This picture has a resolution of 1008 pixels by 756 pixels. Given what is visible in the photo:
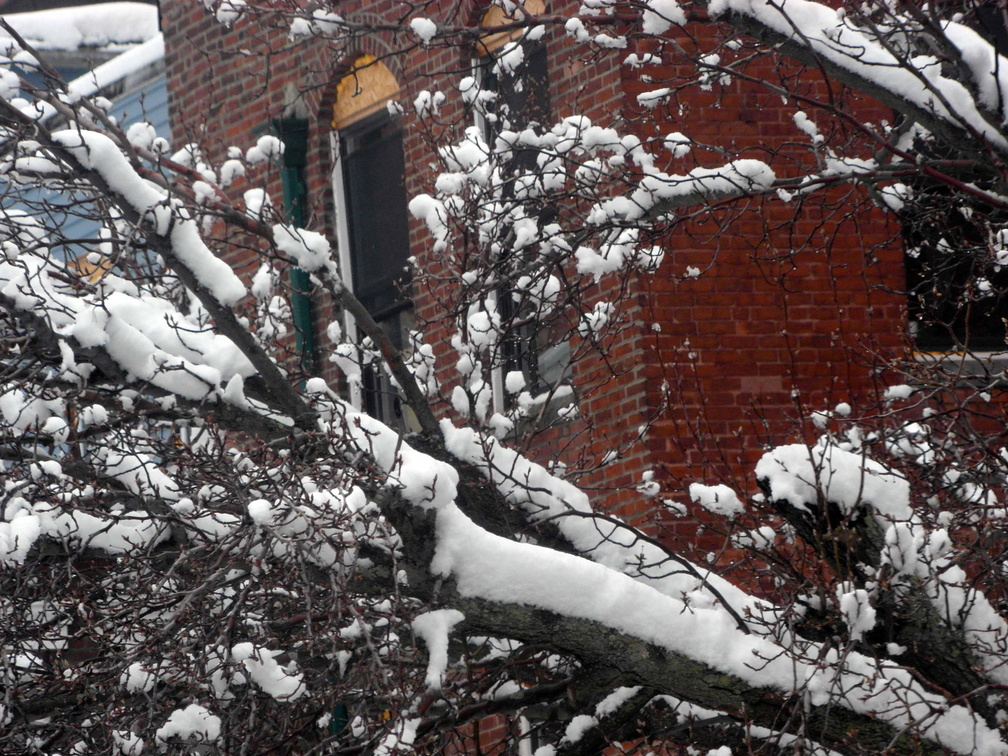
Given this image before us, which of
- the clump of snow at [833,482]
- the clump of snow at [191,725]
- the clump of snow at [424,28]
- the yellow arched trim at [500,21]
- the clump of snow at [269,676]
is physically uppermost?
the yellow arched trim at [500,21]

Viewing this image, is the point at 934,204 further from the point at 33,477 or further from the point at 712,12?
the point at 33,477

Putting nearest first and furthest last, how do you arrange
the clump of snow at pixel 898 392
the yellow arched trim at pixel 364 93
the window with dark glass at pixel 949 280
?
1. the clump of snow at pixel 898 392
2. the window with dark glass at pixel 949 280
3. the yellow arched trim at pixel 364 93

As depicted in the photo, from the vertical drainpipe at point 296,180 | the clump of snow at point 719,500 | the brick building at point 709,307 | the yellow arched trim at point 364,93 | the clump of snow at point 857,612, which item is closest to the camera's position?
the clump of snow at point 857,612

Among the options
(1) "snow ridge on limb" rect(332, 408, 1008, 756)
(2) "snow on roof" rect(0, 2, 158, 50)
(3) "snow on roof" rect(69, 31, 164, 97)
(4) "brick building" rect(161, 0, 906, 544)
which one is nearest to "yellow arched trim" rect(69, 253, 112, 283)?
(4) "brick building" rect(161, 0, 906, 544)

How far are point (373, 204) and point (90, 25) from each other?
6922 millimetres

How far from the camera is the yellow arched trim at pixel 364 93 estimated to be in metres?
10.6

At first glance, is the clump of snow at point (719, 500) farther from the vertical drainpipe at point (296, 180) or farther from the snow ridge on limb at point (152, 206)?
the vertical drainpipe at point (296, 180)

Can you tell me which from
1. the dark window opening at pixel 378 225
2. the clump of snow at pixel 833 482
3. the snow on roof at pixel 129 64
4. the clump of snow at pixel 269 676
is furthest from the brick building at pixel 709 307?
the snow on roof at pixel 129 64

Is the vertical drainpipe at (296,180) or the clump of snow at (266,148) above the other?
the vertical drainpipe at (296,180)

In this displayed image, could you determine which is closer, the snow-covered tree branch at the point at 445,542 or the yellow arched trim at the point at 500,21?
the snow-covered tree branch at the point at 445,542

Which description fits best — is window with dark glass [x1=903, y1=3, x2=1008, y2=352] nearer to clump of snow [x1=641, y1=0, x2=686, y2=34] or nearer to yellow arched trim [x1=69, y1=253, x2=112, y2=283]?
clump of snow [x1=641, y1=0, x2=686, y2=34]

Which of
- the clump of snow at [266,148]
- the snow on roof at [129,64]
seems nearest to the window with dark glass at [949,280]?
the clump of snow at [266,148]

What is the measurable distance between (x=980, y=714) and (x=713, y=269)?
341 cm

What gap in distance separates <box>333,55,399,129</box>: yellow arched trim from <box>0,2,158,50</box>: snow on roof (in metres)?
5.93
